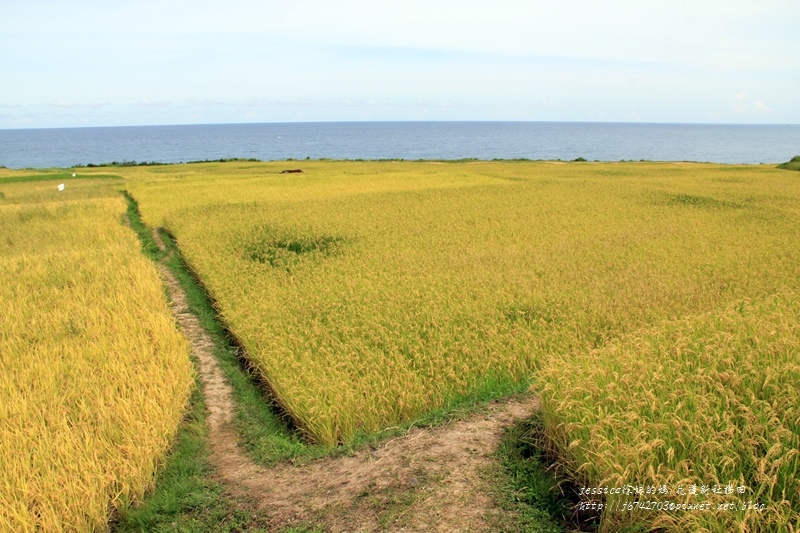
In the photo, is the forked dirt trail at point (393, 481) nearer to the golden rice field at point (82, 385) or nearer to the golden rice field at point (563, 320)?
the golden rice field at point (563, 320)

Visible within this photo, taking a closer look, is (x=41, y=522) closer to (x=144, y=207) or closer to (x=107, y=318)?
(x=107, y=318)

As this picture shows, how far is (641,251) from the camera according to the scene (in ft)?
29.6

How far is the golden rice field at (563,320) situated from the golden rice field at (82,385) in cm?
94

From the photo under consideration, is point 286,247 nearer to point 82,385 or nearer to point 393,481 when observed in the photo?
point 82,385

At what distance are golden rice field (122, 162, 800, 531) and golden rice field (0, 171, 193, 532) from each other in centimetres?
94

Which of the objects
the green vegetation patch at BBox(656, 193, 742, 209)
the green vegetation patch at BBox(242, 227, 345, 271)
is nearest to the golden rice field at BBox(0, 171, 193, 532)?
the green vegetation patch at BBox(242, 227, 345, 271)

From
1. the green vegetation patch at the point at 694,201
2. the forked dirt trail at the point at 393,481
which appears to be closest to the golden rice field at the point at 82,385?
the forked dirt trail at the point at 393,481

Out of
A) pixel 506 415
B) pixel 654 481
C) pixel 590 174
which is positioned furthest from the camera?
pixel 590 174

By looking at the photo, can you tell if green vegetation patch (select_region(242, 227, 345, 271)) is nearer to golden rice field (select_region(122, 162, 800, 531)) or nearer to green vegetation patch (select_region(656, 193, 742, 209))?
golden rice field (select_region(122, 162, 800, 531))

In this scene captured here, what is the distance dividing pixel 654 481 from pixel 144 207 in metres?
15.5

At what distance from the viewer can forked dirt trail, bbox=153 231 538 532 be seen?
322 cm

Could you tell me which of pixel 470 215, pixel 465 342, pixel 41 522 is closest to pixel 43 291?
pixel 41 522

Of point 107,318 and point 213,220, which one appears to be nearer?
point 107,318

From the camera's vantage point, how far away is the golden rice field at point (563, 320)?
3.20 metres
